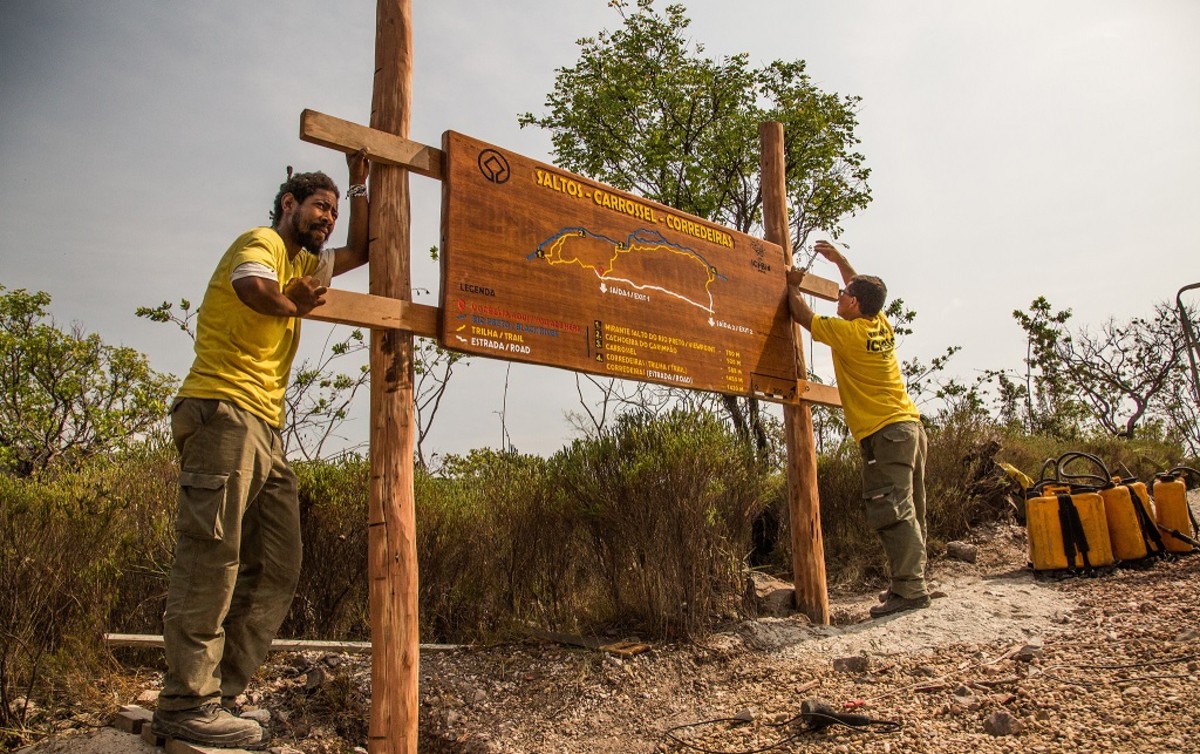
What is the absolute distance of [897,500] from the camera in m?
5.64

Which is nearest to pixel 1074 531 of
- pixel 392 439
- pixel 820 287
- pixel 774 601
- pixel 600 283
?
pixel 774 601

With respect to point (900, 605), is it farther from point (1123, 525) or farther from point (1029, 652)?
point (1123, 525)

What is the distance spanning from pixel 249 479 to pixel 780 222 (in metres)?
4.57

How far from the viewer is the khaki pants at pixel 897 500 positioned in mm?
5590

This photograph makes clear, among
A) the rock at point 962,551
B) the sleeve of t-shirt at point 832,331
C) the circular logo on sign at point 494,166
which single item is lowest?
the rock at point 962,551

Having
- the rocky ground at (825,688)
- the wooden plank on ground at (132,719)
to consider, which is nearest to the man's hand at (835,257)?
the rocky ground at (825,688)

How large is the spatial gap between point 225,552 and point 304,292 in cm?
104

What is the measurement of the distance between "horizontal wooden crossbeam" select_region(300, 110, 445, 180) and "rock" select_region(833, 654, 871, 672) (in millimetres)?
3322

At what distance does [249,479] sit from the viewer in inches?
126

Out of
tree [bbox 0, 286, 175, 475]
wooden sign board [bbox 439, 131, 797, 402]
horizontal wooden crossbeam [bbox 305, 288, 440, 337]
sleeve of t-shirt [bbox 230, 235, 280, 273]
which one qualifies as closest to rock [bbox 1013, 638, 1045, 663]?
wooden sign board [bbox 439, 131, 797, 402]

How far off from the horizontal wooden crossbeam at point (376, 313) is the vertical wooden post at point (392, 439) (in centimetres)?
6

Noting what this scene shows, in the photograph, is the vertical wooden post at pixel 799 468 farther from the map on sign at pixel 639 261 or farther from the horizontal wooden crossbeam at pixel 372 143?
the horizontal wooden crossbeam at pixel 372 143

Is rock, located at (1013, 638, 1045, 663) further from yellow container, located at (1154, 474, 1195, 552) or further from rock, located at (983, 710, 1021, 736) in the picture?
yellow container, located at (1154, 474, 1195, 552)

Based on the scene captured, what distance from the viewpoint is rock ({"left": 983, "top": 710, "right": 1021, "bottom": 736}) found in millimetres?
3299
